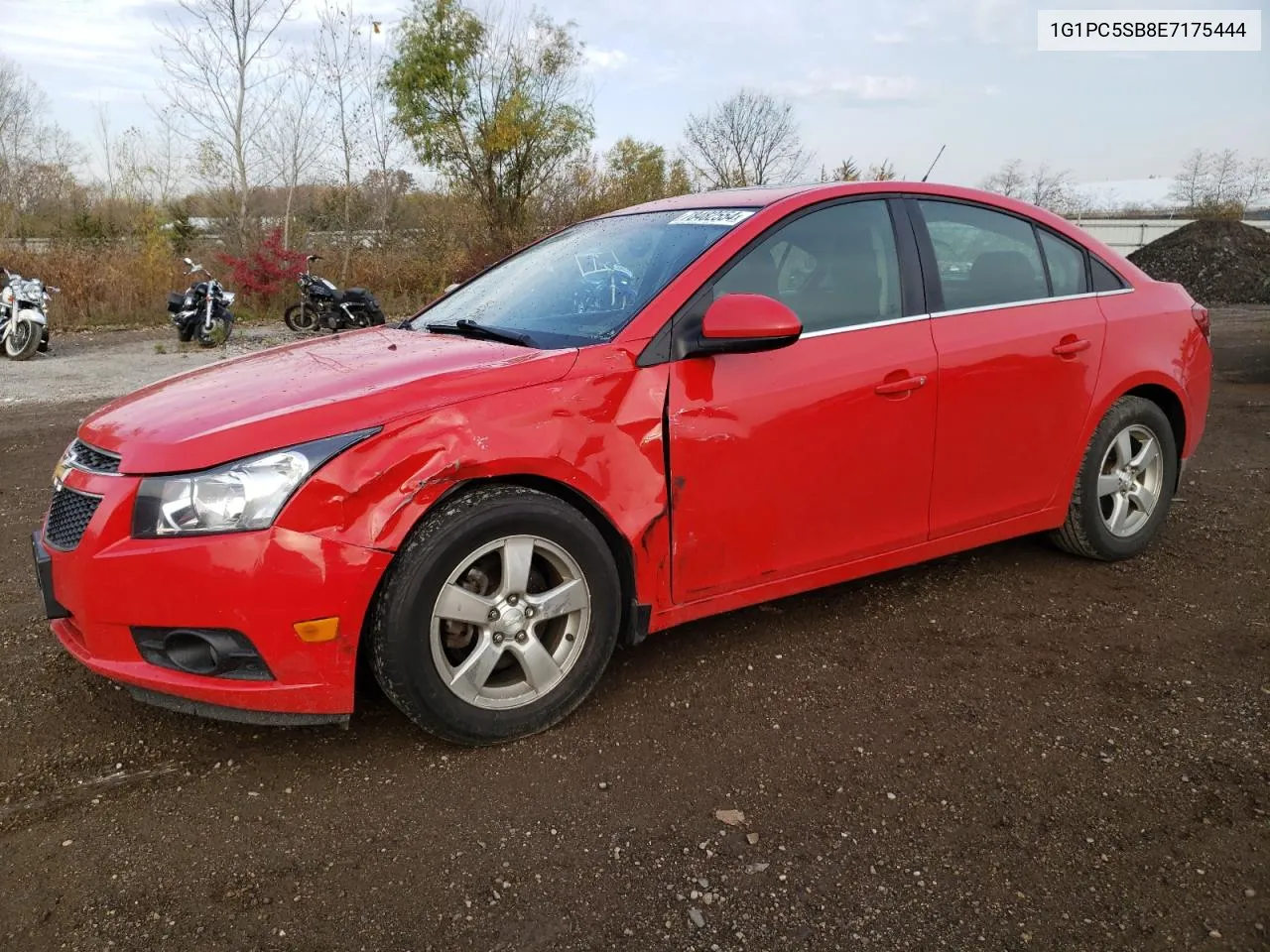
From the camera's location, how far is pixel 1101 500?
4.00 metres

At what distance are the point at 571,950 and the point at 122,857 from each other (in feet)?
3.74

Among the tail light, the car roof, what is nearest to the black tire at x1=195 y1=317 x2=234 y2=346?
the car roof

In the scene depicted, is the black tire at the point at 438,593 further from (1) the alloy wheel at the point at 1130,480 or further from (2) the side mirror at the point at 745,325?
(1) the alloy wheel at the point at 1130,480

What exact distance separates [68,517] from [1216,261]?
23.2 meters

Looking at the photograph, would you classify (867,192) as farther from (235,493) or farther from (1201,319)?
(235,493)


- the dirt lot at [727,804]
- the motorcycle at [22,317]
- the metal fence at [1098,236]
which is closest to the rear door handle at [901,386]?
the dirt lot at [727,804]

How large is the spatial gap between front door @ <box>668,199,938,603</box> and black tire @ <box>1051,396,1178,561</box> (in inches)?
38.1

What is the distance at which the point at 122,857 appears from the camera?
2.22m

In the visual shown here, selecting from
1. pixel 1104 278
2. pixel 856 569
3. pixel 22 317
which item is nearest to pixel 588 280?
pixel 856 569

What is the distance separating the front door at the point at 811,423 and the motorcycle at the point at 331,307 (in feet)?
40.5

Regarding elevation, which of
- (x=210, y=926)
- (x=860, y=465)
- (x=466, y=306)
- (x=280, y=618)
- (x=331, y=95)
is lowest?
(x=210, y=926)

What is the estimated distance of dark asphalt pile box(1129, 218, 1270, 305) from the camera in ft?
63.7

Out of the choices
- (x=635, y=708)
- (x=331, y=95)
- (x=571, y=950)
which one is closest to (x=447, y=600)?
(x=635, y=708)

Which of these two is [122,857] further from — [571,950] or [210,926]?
[571,950]
